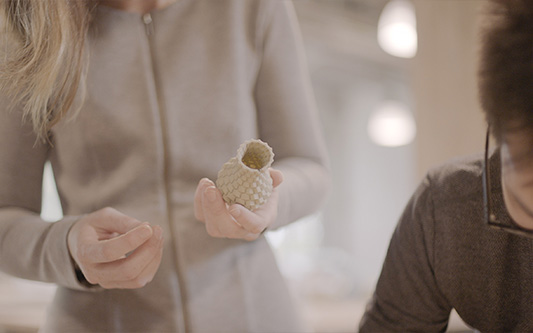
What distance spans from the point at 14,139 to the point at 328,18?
13.7 ft

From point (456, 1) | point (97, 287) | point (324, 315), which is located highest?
point (456, 1)

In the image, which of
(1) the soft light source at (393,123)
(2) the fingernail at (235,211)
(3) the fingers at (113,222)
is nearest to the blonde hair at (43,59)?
(3) the fingers at (113,222)

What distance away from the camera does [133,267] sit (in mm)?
523

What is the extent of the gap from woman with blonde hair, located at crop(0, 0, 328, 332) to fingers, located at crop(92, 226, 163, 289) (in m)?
0.01

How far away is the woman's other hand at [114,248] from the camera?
0.51m

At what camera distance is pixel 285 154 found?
67cm

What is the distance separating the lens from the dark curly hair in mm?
452

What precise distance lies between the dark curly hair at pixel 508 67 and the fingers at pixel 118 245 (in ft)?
1.12

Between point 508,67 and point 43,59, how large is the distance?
0.47 metres

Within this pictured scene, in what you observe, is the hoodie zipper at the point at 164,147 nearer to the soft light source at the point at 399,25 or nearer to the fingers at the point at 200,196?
the fingers at the point at 200,196

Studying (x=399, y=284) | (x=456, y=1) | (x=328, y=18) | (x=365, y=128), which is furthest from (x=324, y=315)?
(x=365, y=128)

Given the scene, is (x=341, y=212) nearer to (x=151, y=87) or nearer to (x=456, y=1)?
(x=456, y=1)

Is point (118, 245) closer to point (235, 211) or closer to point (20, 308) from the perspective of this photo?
point (235, 211)

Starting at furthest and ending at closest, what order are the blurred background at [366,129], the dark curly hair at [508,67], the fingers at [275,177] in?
the blurred background at [366,129] < the fingers at [275,177] < the dark curly hair at [508,67]
